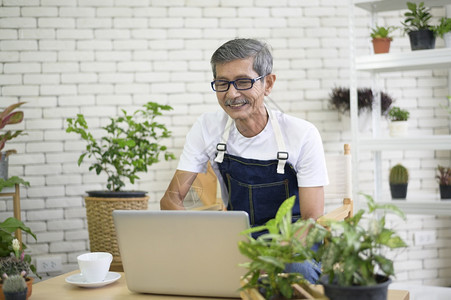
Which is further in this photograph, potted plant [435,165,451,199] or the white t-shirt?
potted plant [435,165,451,199]

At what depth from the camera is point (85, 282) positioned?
1.54m

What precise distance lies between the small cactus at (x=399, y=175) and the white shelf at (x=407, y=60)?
25.3 inches

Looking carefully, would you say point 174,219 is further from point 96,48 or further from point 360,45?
point 360,45

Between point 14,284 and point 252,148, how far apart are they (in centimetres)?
110

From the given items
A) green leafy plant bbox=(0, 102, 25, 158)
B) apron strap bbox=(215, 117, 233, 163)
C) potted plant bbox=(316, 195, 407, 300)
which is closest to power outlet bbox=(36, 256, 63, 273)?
green leafy plant bbox=(0, 102, 25, 158)

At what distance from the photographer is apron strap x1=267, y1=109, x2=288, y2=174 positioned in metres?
2.06

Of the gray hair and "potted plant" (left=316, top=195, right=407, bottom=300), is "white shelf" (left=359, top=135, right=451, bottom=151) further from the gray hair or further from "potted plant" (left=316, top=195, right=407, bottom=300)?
"potted plant" (left=316, top=195, right=407, bottom=300)

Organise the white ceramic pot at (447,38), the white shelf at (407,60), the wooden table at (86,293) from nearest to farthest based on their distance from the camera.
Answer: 1. the wooden table at (86,293)
2. the white shelf at (407,60)
3. the white ceramic pot at (447,38)

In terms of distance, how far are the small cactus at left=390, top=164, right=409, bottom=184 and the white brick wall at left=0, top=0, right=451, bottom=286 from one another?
1.58 feet

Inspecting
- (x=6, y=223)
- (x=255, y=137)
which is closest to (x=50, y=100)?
(x=6, y=223)

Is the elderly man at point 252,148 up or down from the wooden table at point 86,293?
up

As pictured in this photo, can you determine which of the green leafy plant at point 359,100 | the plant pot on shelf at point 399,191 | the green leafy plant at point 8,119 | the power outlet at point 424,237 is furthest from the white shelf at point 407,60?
the green leafy plant at point 8,119

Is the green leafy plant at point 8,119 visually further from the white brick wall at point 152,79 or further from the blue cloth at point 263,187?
the blue cloth at point 263,187

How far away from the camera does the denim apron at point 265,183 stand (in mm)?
2088
